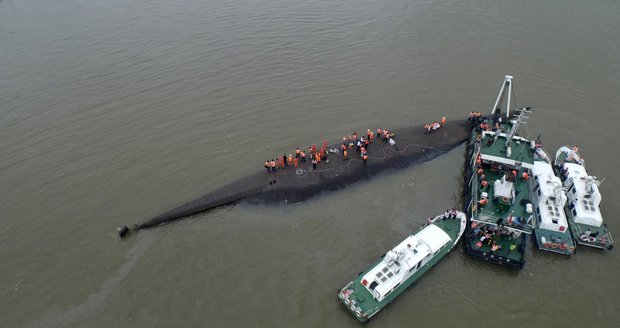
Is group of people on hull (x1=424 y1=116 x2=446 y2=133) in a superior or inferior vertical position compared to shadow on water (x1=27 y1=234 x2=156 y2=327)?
superior

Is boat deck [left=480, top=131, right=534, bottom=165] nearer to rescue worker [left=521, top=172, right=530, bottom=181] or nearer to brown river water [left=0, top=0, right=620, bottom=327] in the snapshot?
rescue worker [left=521, top=172, right=530, bottom=181]

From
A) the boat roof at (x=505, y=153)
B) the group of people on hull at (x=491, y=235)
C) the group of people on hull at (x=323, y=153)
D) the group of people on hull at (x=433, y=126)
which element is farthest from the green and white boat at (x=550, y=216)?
the group of people on hull at (x=323, y=153)

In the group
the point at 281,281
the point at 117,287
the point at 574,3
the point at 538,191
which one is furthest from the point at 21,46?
the point at 574,3

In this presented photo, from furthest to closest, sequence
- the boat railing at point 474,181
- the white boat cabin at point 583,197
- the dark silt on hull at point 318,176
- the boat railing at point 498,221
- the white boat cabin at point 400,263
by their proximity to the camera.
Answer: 1. the dark silt on hull at point 318,176
2. the boat railing at point 474,181
3. the white boat cabin at point 583,197
4. the boat railing at point 498,221
5. the white boat cabin at point 400,263

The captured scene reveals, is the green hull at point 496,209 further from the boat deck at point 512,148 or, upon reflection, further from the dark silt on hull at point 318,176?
the dark silt on hull at point 318,176

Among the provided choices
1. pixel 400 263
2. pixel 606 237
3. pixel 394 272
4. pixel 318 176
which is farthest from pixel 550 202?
pixel 318 176

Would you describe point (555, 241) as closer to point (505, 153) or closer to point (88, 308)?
point (505, 153)

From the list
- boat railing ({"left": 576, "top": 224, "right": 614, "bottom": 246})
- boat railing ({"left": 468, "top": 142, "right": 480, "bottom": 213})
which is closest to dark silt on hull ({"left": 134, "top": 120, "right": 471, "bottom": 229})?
boat railing ({"left": 468, "top": 142, "right": 480, "bottom": 213})
